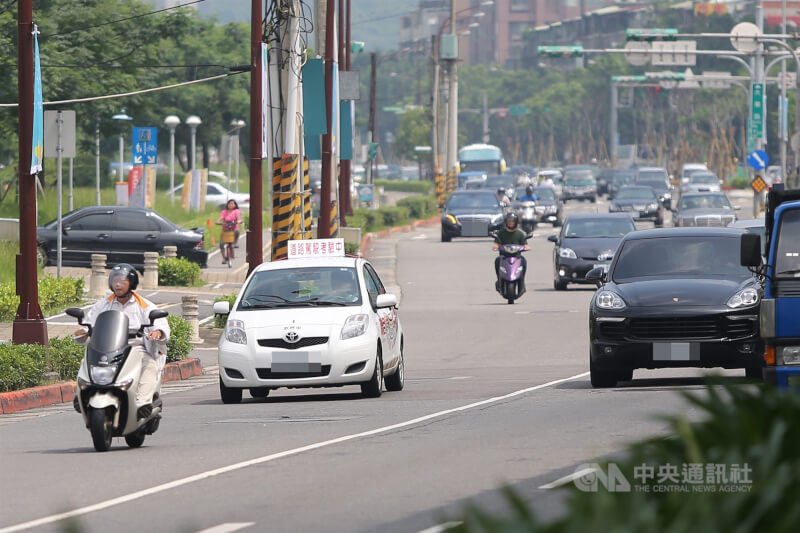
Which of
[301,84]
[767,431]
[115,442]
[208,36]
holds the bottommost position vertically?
[115,442]

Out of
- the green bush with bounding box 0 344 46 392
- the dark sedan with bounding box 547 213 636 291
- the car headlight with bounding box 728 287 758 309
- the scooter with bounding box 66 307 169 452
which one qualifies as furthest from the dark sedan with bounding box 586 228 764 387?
the dark sedan with bounding box 547 213 636 291

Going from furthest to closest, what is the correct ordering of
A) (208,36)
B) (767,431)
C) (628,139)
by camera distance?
(628,139) < (208,36) < (767,431)

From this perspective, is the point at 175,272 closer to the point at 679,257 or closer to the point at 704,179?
the point at 679,257

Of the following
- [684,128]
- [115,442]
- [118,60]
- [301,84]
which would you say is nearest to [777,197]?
[115,442]

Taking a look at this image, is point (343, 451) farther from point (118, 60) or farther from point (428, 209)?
point (428, 209)

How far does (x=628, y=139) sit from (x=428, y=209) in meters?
80.8

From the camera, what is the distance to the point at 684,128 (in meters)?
131

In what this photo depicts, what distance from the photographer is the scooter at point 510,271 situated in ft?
102

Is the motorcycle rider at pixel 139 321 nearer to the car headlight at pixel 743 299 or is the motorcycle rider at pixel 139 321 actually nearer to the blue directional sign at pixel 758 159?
the car headlight at pixel 743 299

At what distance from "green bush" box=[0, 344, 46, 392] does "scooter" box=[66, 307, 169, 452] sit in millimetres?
4992

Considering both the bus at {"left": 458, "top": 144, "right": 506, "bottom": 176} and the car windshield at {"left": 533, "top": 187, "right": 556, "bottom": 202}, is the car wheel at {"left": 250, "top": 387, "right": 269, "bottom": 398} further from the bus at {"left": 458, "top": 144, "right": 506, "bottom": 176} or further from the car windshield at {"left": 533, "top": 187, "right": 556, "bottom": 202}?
the bus at {"left": 458, "top": 144, "right": 506, "bottom": 176}

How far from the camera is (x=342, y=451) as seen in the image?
39.6 ft

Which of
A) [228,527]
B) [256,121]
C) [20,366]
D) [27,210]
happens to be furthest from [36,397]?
[256,121]

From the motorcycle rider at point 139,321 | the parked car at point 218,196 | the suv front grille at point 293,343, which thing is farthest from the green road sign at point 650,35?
the motorcycle rider at point 139,321
